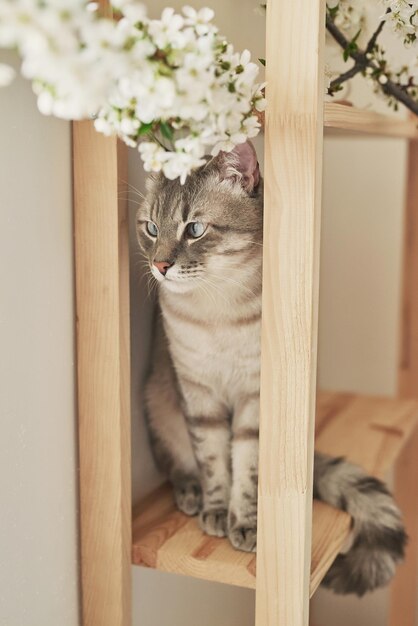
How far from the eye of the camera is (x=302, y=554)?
3.12 feet

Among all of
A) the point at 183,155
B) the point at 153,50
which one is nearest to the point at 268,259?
the point at 183,155

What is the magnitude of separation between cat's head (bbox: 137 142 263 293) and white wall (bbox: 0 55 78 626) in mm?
137

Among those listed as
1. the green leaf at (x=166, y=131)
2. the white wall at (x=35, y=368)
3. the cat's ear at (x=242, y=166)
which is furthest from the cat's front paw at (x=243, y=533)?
the green leaf at (x=166, y=131)

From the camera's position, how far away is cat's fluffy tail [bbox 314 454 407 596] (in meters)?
1.19

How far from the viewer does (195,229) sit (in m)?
1.02

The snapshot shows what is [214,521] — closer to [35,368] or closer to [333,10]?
[35,368]

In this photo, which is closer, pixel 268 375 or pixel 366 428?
pixel 268 375

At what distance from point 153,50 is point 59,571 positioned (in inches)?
29.6

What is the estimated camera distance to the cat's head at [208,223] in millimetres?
1005

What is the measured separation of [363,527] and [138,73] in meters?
0.85

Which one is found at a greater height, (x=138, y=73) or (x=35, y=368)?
(x=138, y=73)

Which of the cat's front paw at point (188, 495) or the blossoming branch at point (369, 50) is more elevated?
the blossoming branch at point (369, 50)

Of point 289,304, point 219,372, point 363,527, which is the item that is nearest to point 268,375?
point 289,304

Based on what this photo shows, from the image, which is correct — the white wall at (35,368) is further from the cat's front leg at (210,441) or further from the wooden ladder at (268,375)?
the cat's front leg at (210,441)
